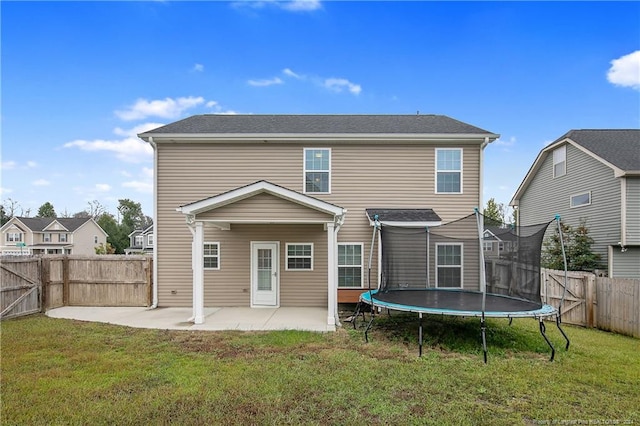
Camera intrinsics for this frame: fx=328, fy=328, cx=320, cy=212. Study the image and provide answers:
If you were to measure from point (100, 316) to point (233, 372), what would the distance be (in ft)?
18.5

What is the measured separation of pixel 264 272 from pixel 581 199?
12346 millimetres

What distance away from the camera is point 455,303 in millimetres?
6809

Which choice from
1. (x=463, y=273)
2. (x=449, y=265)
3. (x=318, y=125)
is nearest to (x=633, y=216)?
(x=463, y=273)

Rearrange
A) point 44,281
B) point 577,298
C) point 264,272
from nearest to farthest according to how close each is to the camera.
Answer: point 577,298
point 44,281
point 264,272

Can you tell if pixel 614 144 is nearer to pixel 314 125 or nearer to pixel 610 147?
pixel 610 147

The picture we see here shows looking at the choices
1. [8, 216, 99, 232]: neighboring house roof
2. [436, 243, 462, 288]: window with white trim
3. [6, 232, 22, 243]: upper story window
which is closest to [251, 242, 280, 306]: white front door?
[436, 243, 462, 288]: window with white trim

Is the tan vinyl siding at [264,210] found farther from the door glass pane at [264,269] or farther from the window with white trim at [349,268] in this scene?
the window with white trim at [349,268]

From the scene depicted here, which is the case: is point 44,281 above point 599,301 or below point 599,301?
above

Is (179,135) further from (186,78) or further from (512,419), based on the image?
(512,419)

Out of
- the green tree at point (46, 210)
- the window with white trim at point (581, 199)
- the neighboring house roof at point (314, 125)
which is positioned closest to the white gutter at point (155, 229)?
the neighboring house roof at point (314, 125)

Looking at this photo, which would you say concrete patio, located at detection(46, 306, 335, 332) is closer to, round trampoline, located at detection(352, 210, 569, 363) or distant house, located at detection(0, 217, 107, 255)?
round trampoline, located at detection(352, 210, 569, 363)

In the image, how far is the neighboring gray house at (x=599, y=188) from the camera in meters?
10.7

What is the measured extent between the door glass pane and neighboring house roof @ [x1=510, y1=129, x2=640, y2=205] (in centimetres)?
1167

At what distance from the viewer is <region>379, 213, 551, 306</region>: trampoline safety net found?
6.20m
